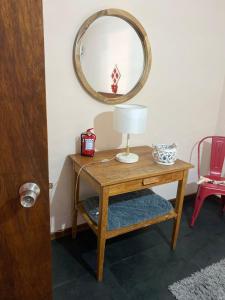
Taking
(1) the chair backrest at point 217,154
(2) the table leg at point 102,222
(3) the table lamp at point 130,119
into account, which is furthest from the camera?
(1) the chair backrest at point 217,154

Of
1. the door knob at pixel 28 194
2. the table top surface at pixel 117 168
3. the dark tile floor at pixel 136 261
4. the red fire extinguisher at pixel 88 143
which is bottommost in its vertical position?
the dark tile floor at pixel 136 261

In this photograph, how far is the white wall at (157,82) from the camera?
63.1 inches

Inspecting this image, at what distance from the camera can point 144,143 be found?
86.0 inches

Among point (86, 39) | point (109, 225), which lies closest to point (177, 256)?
point (109, 225)

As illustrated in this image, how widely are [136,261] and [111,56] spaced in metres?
1.54

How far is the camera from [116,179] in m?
1.46

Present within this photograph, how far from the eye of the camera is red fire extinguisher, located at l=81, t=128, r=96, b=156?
177cm

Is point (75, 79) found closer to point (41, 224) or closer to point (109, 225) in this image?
point (109, 225)

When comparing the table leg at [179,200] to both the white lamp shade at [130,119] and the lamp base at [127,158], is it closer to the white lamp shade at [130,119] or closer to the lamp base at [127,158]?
the lamp base at [127,158]

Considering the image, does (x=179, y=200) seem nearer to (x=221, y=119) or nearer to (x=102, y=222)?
(x=102, y=222)

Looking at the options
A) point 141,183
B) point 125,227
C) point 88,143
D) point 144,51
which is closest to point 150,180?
point 141,183

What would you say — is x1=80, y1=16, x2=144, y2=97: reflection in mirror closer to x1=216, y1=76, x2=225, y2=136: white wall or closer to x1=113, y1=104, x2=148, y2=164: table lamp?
x1=113, y1=104, x2=148, y2=164: table lamp

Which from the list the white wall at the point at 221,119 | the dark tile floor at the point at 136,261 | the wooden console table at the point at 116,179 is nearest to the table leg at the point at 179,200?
the wooden console table at the point at 116,179

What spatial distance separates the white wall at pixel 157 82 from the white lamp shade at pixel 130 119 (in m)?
0.32
